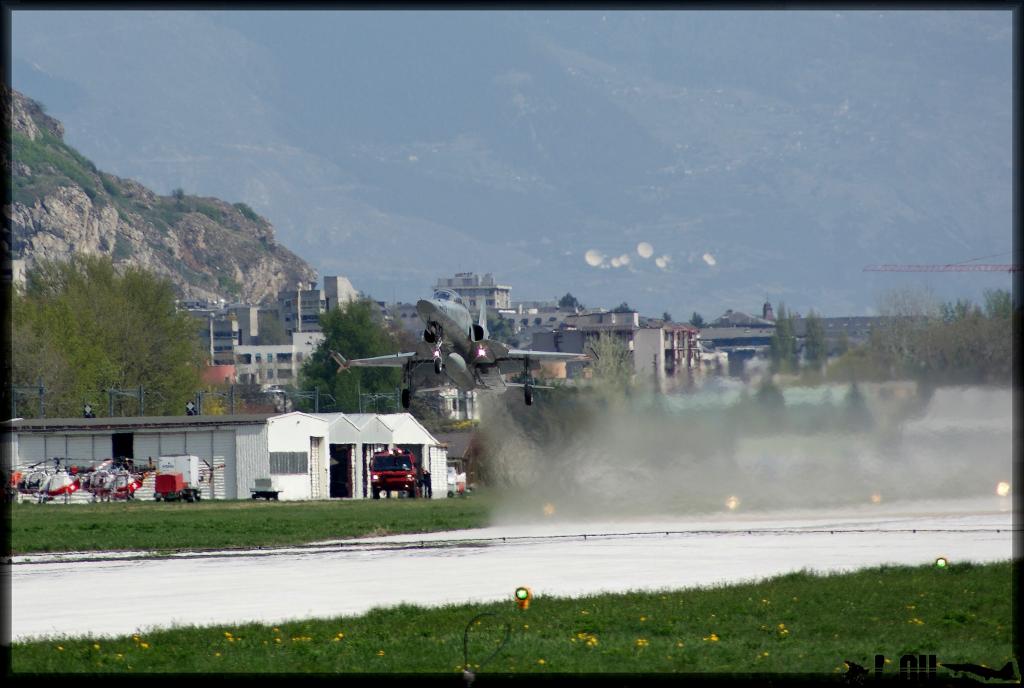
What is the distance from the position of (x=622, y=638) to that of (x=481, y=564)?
14.9 meters

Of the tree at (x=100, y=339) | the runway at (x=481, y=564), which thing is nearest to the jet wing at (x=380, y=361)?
the runway at (x=481, y=564)

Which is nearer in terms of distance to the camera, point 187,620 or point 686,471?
point 187,620

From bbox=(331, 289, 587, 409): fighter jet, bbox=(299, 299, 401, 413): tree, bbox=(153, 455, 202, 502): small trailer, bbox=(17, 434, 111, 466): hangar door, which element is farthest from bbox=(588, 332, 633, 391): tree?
bbox=(299, 299, 401, 413): tree

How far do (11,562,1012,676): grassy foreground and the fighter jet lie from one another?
8.78 metres

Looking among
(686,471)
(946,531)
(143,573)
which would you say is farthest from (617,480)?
(143,573)

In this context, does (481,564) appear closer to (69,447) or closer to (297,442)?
(297,442)

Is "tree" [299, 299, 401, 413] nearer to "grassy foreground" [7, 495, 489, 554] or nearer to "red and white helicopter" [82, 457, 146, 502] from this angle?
"red and white helicopter" [82, 457, 146, 502]

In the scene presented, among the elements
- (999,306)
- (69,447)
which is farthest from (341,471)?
(999,306)

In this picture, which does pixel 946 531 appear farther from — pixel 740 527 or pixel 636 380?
pixel 636 380

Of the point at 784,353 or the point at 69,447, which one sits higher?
the point at 784,353

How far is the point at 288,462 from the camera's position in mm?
87250

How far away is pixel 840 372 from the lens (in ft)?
177

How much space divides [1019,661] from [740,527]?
31.4 metres

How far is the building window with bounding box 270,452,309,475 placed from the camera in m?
86.5
